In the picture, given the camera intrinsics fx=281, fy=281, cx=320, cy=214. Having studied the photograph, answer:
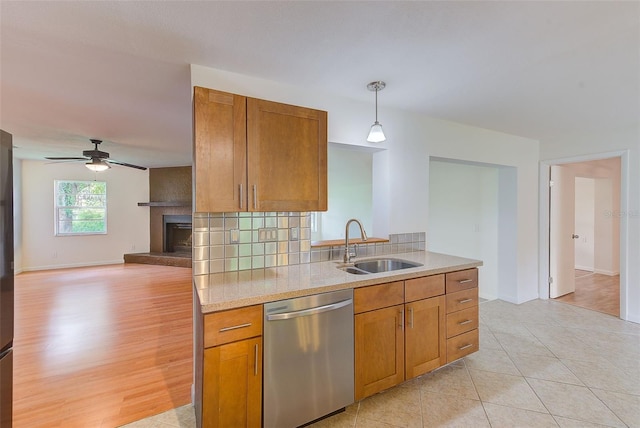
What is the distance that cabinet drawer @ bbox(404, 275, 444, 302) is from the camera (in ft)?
6.56

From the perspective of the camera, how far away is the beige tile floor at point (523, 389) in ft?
5.91

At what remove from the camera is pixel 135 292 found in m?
4.62

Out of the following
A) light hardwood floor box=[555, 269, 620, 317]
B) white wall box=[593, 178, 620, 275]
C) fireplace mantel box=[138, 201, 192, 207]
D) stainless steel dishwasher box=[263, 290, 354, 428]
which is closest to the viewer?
stainless steel dishwasher box=[263, 290, 354, 428]

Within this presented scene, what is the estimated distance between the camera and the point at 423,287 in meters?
2.07

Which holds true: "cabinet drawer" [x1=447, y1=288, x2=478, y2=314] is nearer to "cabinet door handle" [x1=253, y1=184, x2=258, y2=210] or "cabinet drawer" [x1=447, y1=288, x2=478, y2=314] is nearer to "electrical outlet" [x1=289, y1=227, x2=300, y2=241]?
"electrical outlet" [x1=289, y1=227, x2=300, y2=241]

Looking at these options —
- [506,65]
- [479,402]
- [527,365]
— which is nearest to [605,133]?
[506,65]

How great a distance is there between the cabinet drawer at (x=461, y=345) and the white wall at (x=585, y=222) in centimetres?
552

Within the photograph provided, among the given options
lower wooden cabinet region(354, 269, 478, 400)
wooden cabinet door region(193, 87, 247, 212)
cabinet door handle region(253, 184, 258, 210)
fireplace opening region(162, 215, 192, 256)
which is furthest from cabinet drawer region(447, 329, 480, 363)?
fireplace opening region(162, 215, 192, 256)

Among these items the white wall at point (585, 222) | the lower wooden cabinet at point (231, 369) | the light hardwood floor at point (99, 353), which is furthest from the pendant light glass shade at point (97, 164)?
the white wall at point (585, 222)

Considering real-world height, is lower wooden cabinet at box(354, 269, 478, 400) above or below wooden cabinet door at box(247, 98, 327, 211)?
below

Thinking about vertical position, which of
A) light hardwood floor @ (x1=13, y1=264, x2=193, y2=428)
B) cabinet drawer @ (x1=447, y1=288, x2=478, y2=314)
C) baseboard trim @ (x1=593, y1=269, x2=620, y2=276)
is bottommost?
light hardwood floor @ (x1=13, y1=264, x2=193, y2=428)

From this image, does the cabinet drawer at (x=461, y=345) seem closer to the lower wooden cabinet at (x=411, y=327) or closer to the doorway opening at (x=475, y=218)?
the lower wooden cabinet at (x=411, y=327)

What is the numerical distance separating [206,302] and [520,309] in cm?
403

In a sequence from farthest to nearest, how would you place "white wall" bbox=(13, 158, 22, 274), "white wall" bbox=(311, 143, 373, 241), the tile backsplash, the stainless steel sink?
1. "white wall" bbox=(13, 158, 22, 274)
2. "white wall" bbox=(311, 143, 373, 241)
3. the stainless steel sink
4. the tile backsplash
